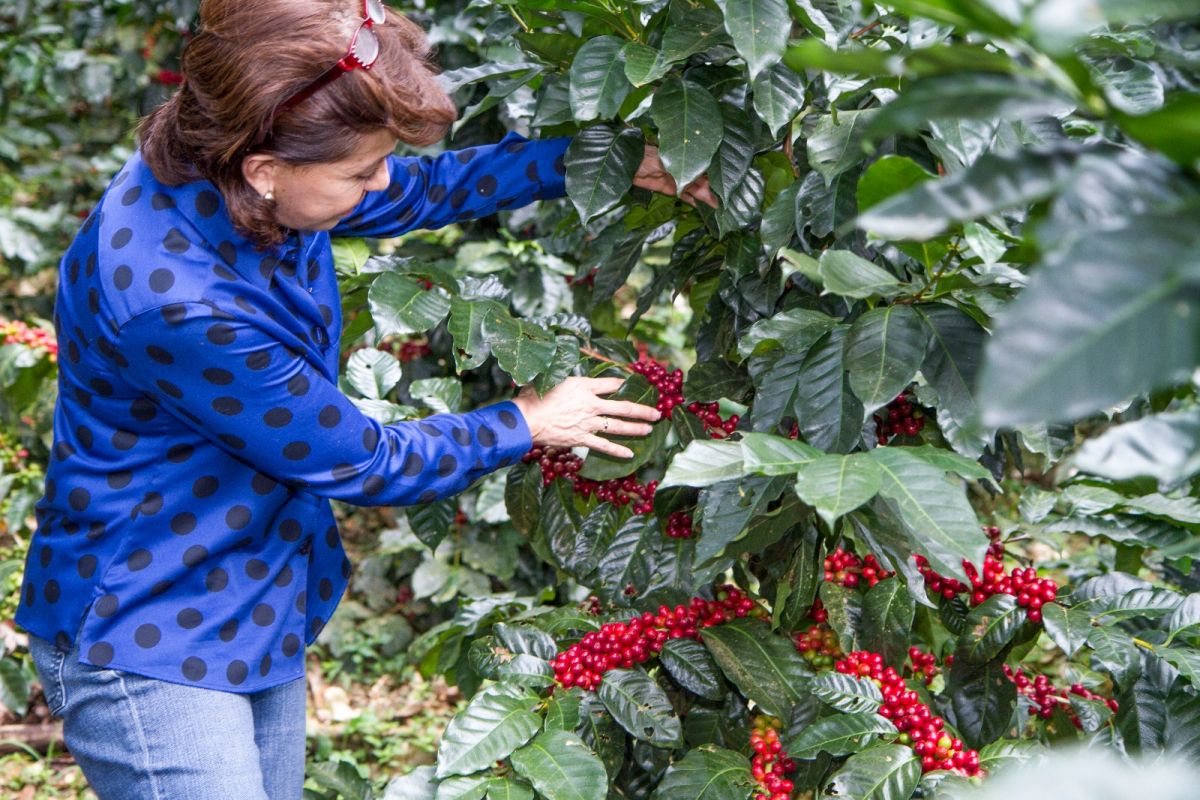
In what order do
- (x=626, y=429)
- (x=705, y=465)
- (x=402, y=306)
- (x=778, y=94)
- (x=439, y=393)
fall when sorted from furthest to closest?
(x=439, y=393)
(x=626, y=429)
(x=402, y=306)
(x=778, y=94)
(x=705, y=465)

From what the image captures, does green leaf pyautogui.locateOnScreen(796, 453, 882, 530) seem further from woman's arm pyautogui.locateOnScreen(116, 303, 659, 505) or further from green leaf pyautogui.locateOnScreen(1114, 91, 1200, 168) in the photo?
woman's arm pyautogui.locateOnScreen(116, 303, 659, 505)

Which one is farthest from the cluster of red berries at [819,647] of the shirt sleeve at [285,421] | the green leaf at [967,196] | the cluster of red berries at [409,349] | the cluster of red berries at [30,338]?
the cluster of red berries at [30,338]

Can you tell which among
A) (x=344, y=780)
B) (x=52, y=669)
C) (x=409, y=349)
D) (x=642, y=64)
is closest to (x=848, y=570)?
(x=642, y=64)

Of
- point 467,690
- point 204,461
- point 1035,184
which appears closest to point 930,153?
point 1035,184

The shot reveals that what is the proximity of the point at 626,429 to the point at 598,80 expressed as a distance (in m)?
0.47

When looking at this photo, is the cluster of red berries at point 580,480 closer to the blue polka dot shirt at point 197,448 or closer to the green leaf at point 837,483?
the blue polka dot shirt at point 197,448

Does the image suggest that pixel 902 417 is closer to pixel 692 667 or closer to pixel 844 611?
pixel 844 611

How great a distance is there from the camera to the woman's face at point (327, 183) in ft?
4.64

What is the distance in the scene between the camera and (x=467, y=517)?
3.17 m

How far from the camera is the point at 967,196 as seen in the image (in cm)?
59

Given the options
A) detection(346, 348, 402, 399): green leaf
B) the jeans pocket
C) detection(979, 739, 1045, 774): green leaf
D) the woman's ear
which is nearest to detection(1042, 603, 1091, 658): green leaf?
detection(979, 739, 1045, 774): green leaf

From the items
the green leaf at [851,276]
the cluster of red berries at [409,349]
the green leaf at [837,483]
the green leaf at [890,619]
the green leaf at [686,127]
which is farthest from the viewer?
the cluster of red berries at [409,349]

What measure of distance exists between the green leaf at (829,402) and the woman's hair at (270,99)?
1.90ft

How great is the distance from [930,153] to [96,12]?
351cm
